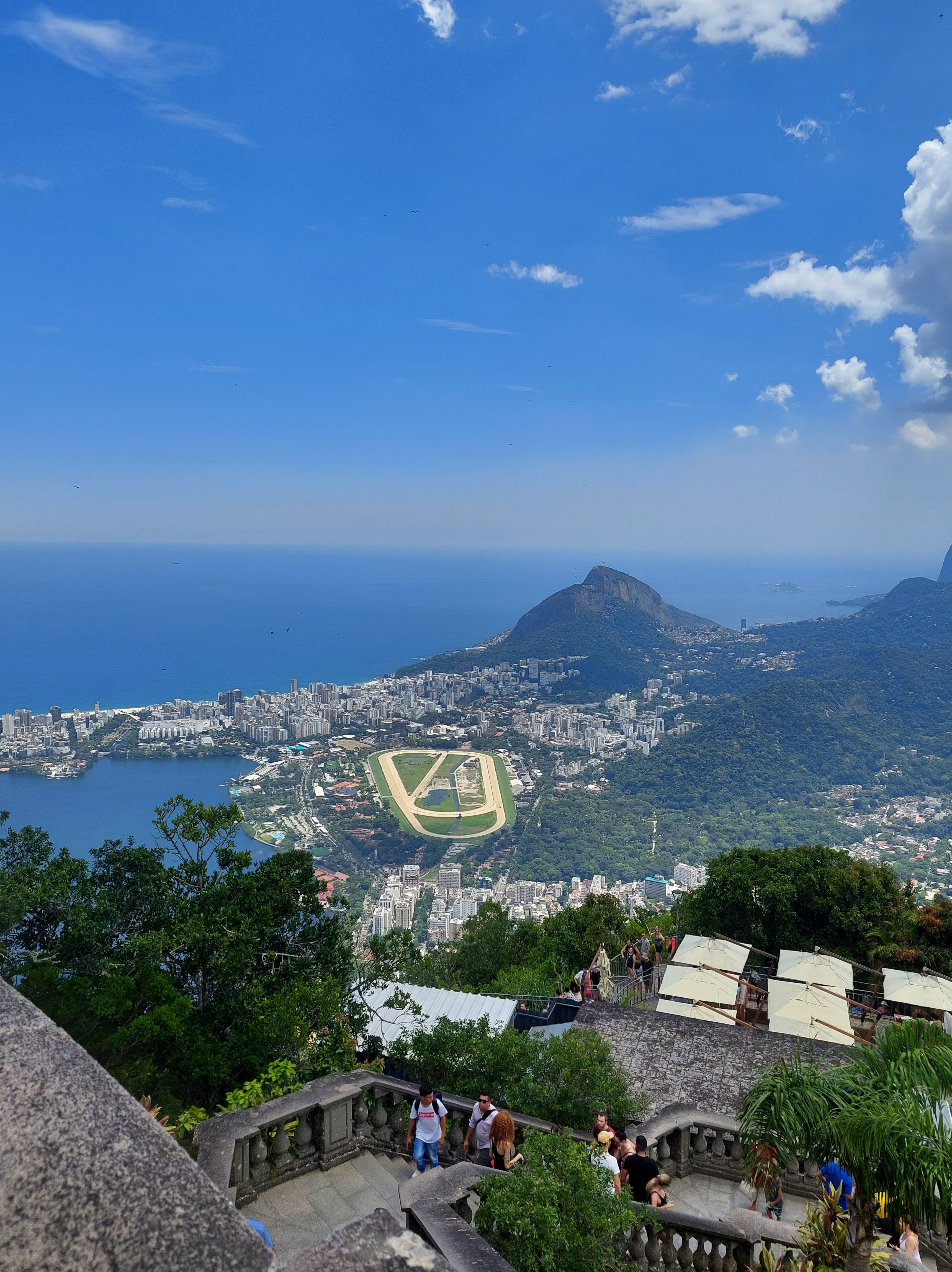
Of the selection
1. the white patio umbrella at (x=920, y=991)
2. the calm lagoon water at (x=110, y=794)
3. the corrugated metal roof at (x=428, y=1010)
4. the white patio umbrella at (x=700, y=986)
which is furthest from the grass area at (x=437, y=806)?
the corrugated metal roof at (x=428, y=1010)

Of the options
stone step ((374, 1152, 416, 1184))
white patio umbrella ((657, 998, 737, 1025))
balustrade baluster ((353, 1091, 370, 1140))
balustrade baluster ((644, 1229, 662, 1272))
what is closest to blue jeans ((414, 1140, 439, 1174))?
stone step ((374, 1152, 416, 1184))

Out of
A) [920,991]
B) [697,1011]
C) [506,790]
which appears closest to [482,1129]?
[697,1011]

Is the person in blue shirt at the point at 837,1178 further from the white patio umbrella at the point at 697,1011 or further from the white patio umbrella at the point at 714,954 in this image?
the white patio umbrella at the point at 714,954

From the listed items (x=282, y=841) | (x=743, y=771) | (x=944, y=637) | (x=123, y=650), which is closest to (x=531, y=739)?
(x=743, y=771)

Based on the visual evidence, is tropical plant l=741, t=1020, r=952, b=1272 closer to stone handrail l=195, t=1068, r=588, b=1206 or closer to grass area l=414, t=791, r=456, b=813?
stone handrail l=195, t=1068, r=588, b=1206

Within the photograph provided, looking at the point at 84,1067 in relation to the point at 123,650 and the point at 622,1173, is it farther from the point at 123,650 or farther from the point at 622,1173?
the point at 123,650
